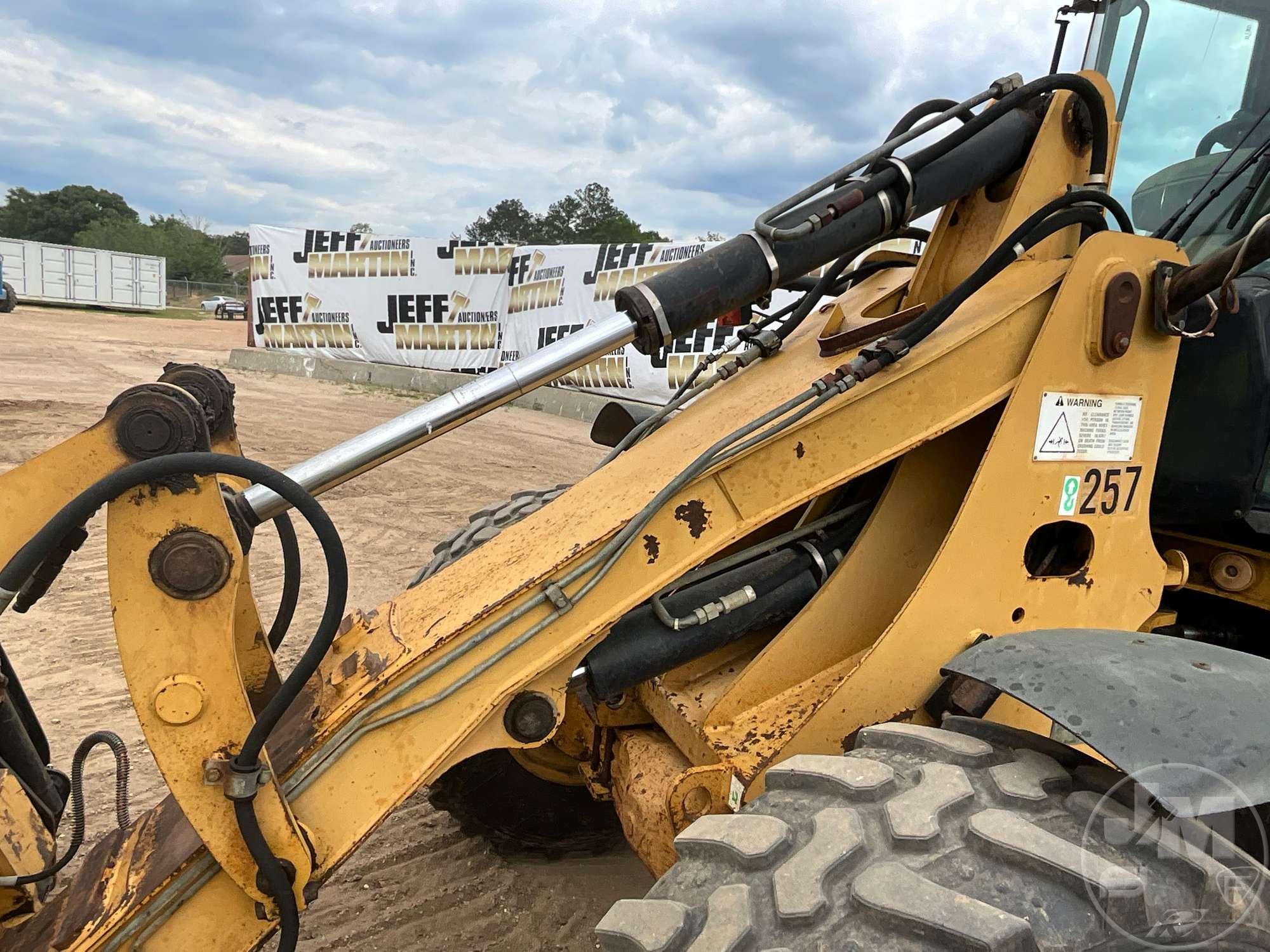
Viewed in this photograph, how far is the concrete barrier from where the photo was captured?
13.9 metres

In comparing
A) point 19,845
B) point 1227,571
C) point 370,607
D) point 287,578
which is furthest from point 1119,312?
point 370,607

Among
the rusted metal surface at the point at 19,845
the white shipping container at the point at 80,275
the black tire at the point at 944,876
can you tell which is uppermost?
the white shipping container at the point at 80,275

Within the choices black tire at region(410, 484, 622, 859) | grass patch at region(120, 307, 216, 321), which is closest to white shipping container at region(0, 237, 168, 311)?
grass patch at region(120, 307, 216, 321)

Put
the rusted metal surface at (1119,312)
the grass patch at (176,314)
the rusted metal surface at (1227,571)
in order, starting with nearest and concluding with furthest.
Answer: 1. the rusted metal surface at (1119,312)
2. the rusted metal surface at (1227,571)
3. the grass patch at (176,314)

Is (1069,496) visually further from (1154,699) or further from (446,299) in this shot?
(446,299)

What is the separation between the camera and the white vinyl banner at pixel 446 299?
13.6 meters

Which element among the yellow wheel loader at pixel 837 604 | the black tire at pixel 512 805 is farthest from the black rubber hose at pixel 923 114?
the black tire at pixel 512 805

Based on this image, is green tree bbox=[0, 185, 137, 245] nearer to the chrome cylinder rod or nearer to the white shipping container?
the white shipping container

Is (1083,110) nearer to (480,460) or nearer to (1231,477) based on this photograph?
(1231,477)

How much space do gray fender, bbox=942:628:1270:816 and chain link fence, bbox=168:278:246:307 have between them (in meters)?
54.4

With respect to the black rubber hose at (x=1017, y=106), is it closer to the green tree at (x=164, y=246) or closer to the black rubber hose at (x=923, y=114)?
the black rubber hose at (x=923, y=114)

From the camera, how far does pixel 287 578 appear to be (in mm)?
2006

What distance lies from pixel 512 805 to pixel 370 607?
268cm

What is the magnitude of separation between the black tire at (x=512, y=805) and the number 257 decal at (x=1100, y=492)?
58.6 inches
